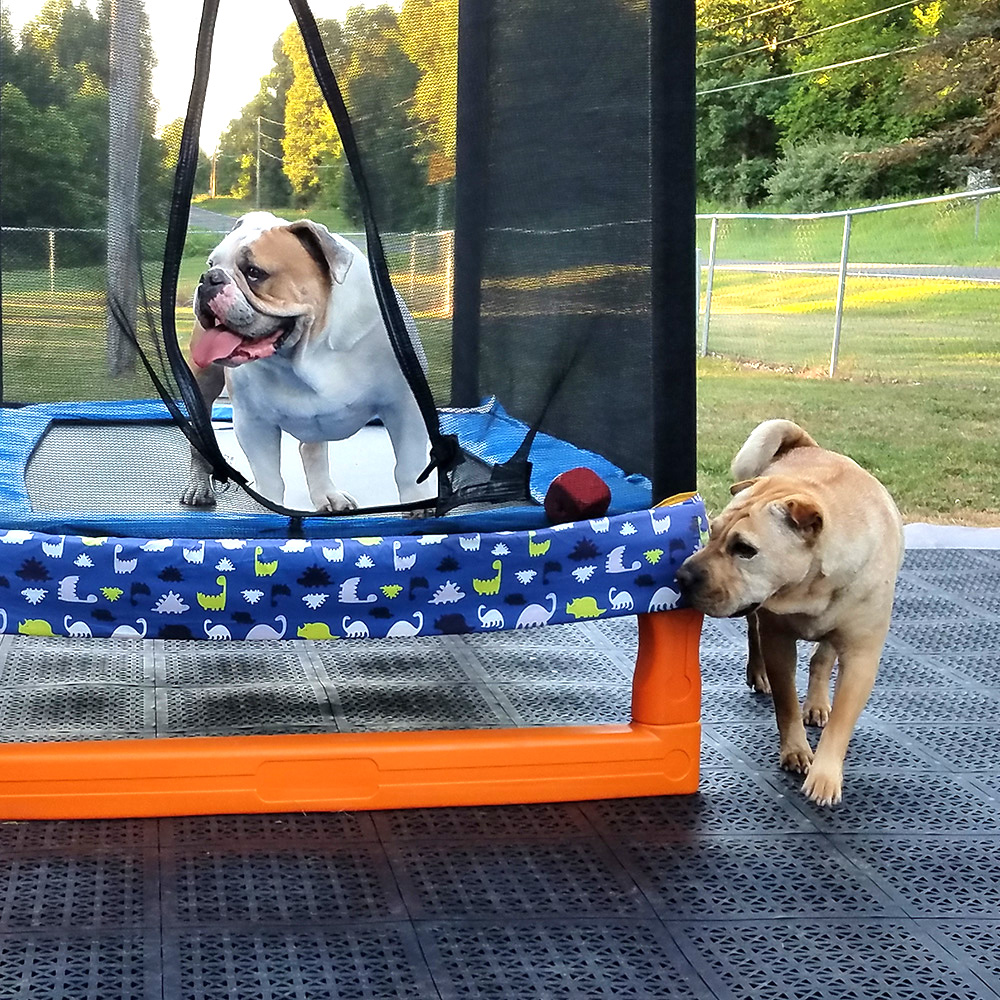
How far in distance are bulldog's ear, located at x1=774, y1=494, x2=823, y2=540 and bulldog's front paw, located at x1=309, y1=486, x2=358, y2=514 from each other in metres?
0.73

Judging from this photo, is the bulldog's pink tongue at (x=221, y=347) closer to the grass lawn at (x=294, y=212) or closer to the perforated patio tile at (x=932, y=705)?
the grass lawn at (x=294, y=212)

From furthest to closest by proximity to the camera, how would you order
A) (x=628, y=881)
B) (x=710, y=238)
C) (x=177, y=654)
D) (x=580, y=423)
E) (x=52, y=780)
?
(x=710, y=238), (x=177, y=654), (x=580, y=423), (x=52, y=780), (x=628, y=881)

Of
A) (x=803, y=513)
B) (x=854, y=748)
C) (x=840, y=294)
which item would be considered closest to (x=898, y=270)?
(x=840, y=294)

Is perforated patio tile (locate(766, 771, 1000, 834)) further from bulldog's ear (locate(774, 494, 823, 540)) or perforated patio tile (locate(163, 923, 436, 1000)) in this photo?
perforated patio tile (locate(163, 923, 436, 1000))

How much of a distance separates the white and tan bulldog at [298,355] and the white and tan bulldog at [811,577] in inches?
21.1

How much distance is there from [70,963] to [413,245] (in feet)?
3.81

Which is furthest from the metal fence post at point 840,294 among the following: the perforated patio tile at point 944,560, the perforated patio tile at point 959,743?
the perforated patio tile at point 959,743

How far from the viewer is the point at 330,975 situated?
1.69 meters

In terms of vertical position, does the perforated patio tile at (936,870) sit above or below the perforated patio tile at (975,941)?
above

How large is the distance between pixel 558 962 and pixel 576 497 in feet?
2.60

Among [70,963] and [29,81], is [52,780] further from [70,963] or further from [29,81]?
[29,81]

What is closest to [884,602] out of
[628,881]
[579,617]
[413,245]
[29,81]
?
[579,617]

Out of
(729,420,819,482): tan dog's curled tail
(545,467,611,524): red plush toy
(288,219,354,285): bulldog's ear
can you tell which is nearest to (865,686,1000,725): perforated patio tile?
(729,420,819,482): tan dog's curled tail

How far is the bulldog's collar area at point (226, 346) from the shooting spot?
84.9 inches
